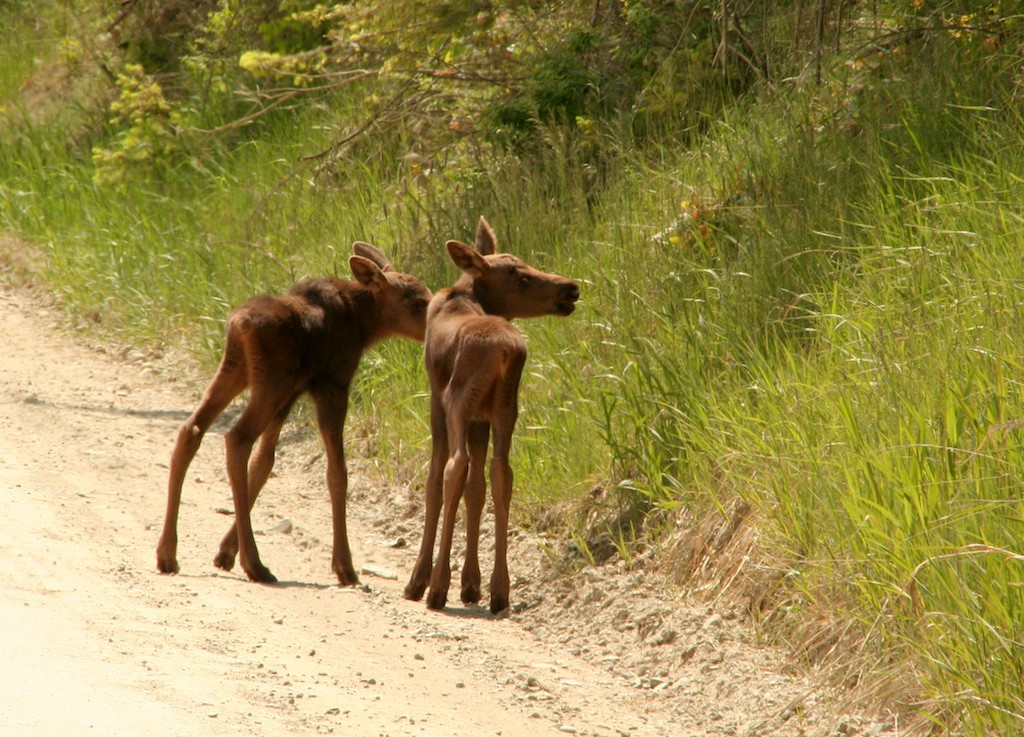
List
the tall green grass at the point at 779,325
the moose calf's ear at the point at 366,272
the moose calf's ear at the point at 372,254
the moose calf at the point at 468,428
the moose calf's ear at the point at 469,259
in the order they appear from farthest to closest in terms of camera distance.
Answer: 1. the moose calf's ear at the point at 372,254
2. the moose calf's ear at the point at 366,272
3. the moose calf's ear at the point at 469,259
4. the moose calf at the point at 468,428
5. the tall green grass at the point at 779,325

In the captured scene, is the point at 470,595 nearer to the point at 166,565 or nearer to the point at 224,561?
the point at 224,561

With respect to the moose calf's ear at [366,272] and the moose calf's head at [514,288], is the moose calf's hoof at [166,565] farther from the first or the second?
the moose calf's head at [514,288]

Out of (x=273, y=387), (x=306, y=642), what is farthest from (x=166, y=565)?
(x=306, y=642)

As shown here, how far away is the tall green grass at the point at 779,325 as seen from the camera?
193 inches

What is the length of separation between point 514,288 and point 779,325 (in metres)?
1.44

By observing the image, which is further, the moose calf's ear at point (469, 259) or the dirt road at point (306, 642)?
the moose calf's ear at point (469, 259)

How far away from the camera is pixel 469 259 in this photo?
7.55 metres

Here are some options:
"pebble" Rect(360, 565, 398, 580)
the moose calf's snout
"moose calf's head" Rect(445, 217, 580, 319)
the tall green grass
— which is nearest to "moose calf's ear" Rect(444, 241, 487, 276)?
"moose calf's head" Rect(445, 217, 580, 319)

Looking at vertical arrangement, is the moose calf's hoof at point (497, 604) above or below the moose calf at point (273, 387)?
below

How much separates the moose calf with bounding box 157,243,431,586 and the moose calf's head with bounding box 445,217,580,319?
664mm

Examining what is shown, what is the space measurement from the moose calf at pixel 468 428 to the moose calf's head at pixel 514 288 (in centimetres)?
17

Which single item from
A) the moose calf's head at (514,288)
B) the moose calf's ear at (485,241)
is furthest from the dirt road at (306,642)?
the moose calf's ear at (485,241)

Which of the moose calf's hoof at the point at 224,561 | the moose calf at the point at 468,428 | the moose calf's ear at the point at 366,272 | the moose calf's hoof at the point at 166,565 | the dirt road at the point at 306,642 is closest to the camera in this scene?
the dirt road at the point at 306,642

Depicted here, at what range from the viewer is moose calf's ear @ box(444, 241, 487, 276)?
749 centimetres
